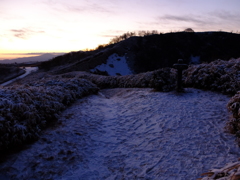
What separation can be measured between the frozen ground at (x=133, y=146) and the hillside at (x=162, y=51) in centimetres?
3212

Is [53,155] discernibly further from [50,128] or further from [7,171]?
[50,128]

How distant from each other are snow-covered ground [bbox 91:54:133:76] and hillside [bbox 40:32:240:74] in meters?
0.83

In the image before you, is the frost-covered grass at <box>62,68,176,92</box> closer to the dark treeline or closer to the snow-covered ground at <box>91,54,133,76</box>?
the snow-covered ground at <box>91,54,133,76</box>

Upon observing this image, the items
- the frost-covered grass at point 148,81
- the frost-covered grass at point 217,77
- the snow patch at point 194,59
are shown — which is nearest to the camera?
the frost-covered grass at point 217,77

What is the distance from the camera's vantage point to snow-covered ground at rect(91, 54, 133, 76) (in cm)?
3533

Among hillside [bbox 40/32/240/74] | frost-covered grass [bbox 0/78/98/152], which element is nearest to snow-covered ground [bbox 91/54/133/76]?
hillside [bbox 40/32/240/74]

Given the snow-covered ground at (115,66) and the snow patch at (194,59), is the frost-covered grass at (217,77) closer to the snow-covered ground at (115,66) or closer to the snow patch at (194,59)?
the snow-covered ground at (115,66)

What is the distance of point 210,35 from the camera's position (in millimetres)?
60312

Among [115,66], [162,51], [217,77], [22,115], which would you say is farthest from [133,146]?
[162,51]

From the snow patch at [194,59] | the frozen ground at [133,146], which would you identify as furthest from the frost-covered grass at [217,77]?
the snow patch at [194,59]

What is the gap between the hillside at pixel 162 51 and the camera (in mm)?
43562

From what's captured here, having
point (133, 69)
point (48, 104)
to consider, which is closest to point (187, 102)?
point (48, 104)

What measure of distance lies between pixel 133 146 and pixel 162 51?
159ft

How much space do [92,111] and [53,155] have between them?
3579 mm
